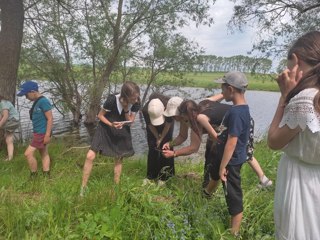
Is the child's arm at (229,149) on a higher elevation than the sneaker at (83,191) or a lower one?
higher

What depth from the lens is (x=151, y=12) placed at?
54.0 feet

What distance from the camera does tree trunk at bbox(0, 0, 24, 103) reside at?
759 centimetres

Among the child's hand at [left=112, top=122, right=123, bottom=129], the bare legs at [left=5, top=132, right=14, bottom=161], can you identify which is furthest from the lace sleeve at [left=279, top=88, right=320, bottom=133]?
the bare legs at [left=5, top=132, right=14, bottom=161]

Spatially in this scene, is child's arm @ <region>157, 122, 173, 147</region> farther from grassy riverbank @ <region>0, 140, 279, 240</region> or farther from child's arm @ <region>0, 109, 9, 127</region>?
child's arm @ <region>0, 109, 9, 127</region>

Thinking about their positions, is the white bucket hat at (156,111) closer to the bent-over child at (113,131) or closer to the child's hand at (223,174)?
the bent-over child at (113,131)

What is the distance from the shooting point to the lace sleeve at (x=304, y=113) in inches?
74.9

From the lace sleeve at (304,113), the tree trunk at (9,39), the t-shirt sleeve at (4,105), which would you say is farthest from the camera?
the tree trunk at (9,39)

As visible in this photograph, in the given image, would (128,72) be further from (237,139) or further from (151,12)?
(237,139)

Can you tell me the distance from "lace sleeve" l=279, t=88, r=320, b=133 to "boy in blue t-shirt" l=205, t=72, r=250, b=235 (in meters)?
1.22

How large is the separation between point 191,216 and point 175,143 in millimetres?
1342

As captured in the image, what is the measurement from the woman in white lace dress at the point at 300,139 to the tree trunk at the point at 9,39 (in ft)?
22.9

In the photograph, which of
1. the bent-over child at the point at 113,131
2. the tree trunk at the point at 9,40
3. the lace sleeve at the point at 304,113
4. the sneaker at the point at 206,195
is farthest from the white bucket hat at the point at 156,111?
the tree trunk at the point at 9,40

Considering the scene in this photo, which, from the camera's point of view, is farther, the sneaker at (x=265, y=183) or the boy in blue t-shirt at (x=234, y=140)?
the sneaker at (x=265, y=183)

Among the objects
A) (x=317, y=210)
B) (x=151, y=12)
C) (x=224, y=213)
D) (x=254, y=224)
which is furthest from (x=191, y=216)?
(x=151, y=12)
